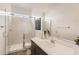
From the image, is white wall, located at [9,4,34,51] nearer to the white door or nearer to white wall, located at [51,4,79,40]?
the white door

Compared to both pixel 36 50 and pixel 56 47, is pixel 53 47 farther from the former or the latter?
pixel 36 50

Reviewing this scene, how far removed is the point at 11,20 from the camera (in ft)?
5.34

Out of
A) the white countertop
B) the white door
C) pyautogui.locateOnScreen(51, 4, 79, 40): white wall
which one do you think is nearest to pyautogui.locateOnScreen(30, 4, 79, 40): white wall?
pyautogui.locateOnScreen(51, 4, 79, 40): white wall

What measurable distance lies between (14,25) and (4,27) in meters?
0.14

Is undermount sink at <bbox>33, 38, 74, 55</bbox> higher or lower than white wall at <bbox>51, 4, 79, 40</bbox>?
lower

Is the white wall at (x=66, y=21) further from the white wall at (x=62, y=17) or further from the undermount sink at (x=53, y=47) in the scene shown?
the undermount sink at (x=53, y=47)

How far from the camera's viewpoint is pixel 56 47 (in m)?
1.64

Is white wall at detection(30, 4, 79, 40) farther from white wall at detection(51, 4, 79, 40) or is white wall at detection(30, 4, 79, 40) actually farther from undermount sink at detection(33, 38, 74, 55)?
undermount sink at detection(33, 38, 74, 55)

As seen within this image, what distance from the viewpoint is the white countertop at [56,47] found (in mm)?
1631

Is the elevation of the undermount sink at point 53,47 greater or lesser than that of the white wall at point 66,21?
lesser

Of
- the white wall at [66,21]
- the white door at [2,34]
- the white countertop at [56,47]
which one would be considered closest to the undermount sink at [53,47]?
the white countertop at [56,47]

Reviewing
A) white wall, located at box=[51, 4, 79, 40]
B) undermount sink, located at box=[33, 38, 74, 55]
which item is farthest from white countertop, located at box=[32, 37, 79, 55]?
white wall, located at box=[51, 4, 79, 40]

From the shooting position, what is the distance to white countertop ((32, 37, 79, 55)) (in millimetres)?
1631
